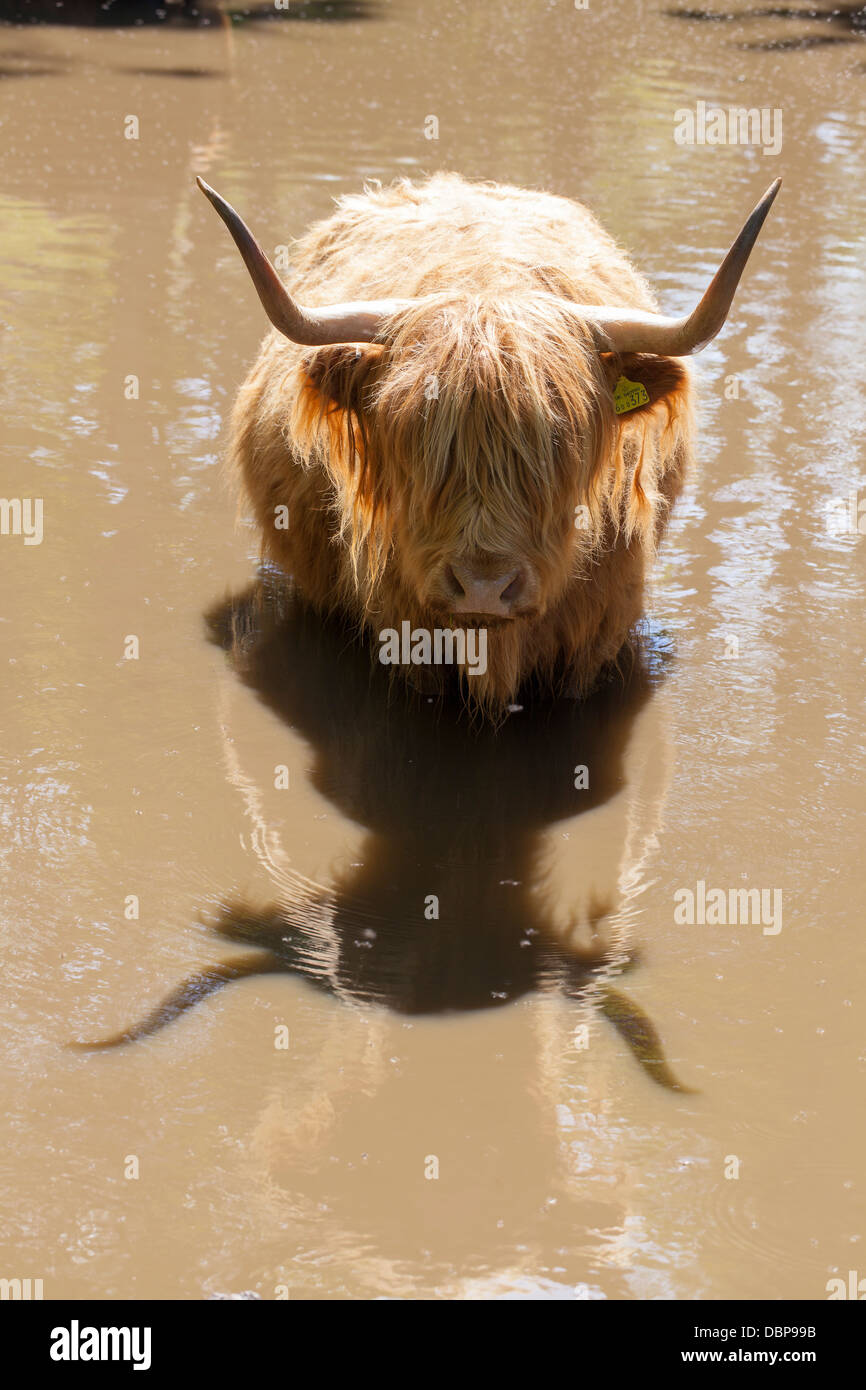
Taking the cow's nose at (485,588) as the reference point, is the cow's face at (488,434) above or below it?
above

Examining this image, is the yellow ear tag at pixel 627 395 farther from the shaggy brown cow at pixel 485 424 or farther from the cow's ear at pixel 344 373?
the cow's ear at pixel 344 373

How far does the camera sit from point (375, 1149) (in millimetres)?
2666

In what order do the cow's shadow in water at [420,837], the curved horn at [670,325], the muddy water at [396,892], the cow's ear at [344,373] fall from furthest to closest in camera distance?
the cow's ear at [344,373] < the curved horn at [670,325] < the cow's shadow in water at [420,837] < the muddy water at [396,892]

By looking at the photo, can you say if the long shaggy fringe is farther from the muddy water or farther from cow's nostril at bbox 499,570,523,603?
the muddy water

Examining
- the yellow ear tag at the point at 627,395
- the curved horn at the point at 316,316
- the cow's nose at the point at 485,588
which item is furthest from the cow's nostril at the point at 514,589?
the curved horn at the point at 316,316

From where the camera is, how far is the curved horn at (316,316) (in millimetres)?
3349

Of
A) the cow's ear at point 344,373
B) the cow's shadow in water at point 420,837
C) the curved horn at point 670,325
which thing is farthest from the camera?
the cow's ear at point 344,373

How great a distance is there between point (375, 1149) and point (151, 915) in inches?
34.8

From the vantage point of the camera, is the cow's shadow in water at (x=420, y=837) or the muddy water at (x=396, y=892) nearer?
the muddy water at (x=396, y=892)

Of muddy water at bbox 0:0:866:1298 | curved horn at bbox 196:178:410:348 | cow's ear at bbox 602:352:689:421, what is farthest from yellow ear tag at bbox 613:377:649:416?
muddy water at bbox 0:0:866:1298

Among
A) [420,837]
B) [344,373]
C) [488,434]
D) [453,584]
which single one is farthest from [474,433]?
[420,837]

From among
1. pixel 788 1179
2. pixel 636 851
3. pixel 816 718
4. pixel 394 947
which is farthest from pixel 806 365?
pixel 788 1179

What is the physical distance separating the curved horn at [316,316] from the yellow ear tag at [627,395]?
56 cm

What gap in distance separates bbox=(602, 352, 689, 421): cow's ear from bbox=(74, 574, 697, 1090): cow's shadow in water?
3.14 feet
